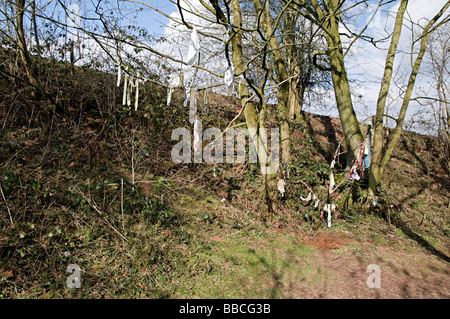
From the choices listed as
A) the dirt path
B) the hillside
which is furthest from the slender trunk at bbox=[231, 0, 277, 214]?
the dirt path

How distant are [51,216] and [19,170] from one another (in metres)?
1.10

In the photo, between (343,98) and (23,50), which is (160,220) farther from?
(343,98)

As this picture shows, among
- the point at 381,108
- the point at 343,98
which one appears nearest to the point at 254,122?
the point at 343,98

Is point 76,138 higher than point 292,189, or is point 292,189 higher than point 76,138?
point 76,138

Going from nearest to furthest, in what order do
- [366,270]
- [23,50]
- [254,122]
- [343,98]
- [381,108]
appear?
[366,270], [23,50], [254,122], [381,108], [343,98]

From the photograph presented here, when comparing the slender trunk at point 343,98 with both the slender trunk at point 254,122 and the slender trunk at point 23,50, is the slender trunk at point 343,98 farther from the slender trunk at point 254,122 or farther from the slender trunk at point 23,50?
the slender trunk at point 23,50

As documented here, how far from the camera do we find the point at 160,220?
5.49m

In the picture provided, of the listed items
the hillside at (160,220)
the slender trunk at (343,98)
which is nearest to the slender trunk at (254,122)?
the hillside at (160,220)

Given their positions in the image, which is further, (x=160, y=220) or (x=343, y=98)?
(x=343, y=98)

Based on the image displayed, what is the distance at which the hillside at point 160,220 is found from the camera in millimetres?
4301

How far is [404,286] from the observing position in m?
4.77

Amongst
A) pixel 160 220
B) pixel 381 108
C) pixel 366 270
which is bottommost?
pixel 366 270
